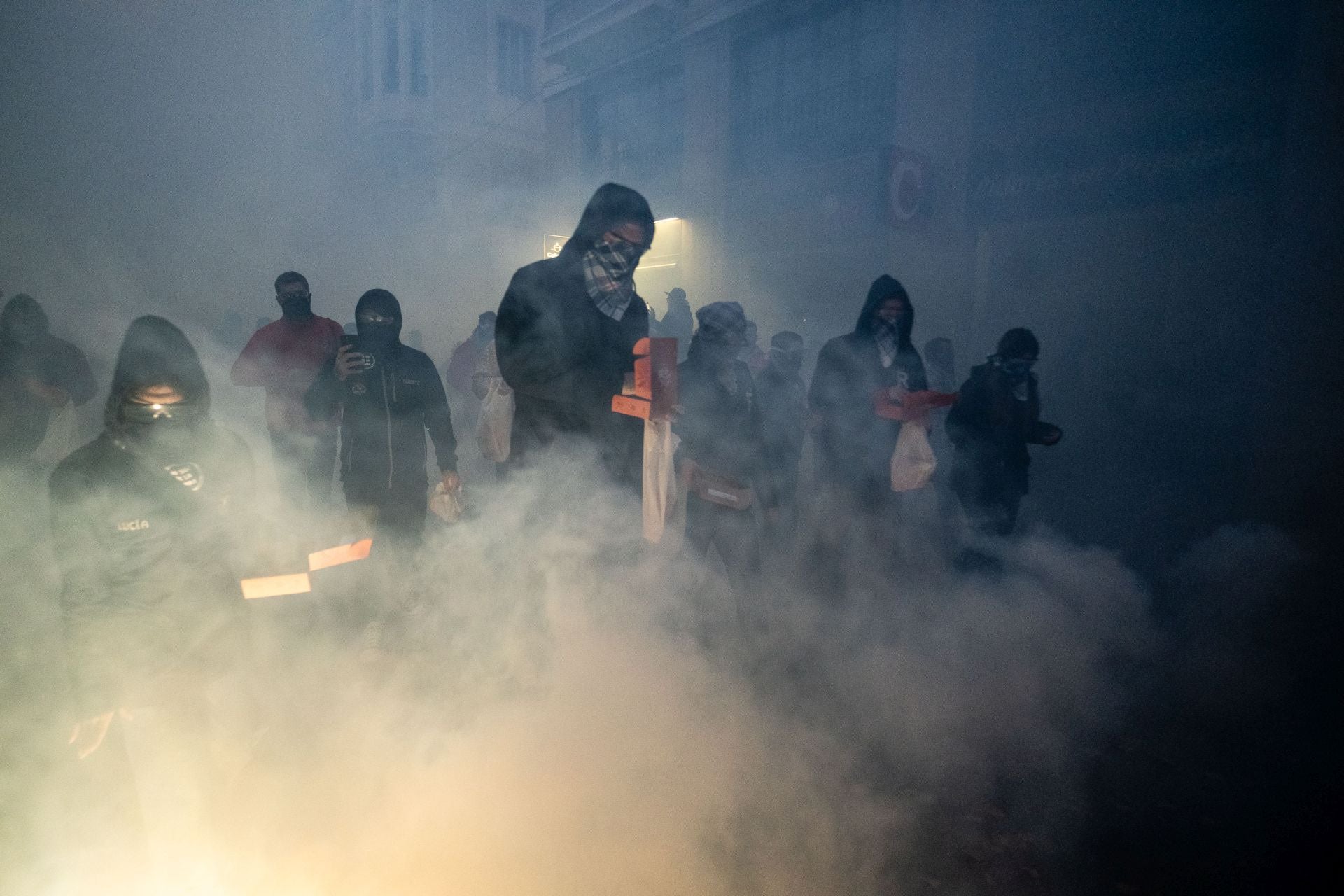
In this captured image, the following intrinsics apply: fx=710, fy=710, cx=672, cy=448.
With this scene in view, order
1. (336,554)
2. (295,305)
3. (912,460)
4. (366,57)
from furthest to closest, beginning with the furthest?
(366,57) → (295,305) → (912,460) → (336,554)

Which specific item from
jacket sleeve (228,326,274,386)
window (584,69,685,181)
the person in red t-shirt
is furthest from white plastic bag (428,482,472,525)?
window (584,69,685,181)

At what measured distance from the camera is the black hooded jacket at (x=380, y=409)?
3.51 meters

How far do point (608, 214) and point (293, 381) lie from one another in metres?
2.58

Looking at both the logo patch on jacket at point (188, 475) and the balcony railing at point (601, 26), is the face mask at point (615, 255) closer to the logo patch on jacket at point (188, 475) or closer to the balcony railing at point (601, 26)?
the logo patch on jacket at point (188, 475)

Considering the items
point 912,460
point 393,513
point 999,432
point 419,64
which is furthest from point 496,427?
point 419,64

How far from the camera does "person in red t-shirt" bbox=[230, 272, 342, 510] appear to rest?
161 inches

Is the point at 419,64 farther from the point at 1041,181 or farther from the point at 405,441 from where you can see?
the point at 405,441

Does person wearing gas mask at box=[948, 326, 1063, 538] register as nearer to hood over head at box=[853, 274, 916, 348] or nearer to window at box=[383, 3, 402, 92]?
hood over head at box=[853, 274, 916, 348]

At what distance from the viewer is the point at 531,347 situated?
2580 millimetres

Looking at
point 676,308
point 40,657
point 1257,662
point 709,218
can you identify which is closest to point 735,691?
point 1257,662

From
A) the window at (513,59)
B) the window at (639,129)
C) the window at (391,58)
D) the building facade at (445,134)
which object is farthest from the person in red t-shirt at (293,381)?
the window at (513,59)

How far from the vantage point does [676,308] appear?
893cm

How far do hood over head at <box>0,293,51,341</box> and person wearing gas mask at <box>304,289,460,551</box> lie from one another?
253 cm

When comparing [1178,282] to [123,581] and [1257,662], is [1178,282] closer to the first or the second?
[1257,662]
